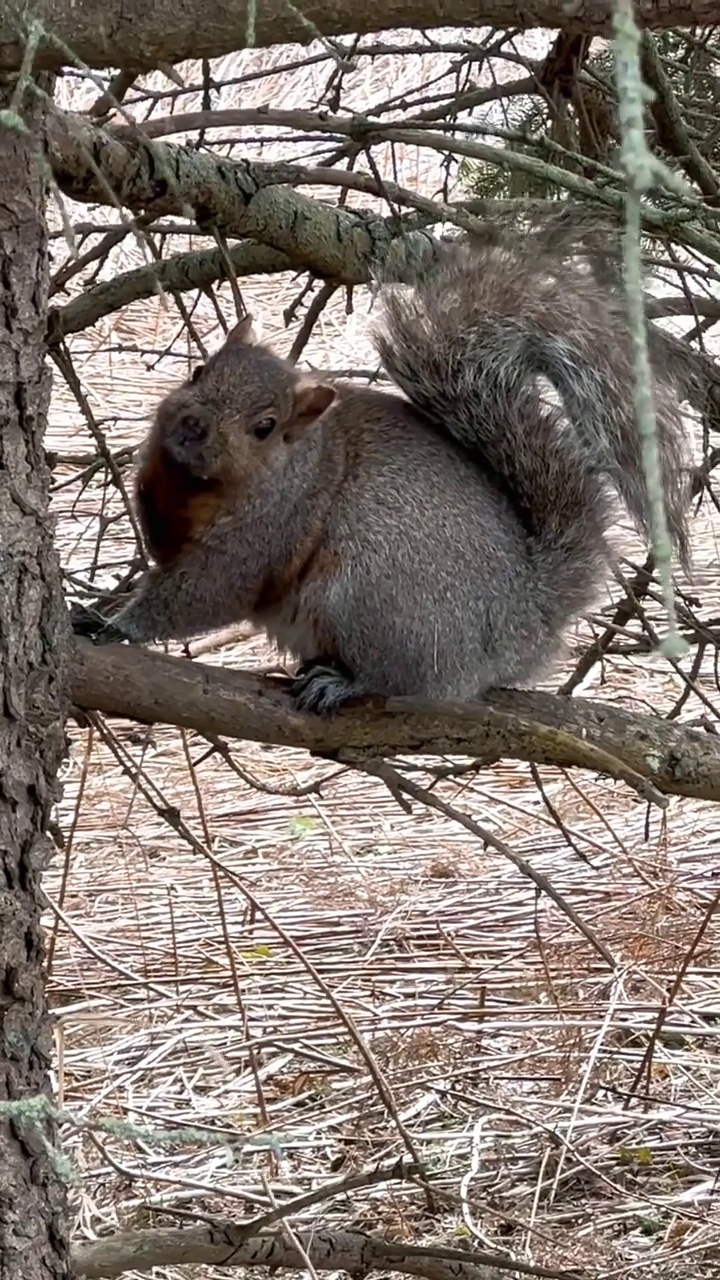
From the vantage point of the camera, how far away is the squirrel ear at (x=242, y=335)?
200 centimetres

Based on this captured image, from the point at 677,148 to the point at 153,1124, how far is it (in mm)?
1648

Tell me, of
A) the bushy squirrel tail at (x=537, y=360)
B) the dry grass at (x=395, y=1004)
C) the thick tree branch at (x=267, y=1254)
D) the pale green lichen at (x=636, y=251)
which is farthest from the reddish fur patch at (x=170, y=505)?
the pale green lichen at (x=636, y=251)

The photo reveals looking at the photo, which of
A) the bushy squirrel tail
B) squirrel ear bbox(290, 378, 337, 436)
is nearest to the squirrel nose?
squirrel ear bbox(290, 378, 337, 436)

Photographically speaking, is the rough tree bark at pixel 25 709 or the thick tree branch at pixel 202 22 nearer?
the thick tree branch at pixel 202 22

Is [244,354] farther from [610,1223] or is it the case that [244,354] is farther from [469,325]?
[610,1223]

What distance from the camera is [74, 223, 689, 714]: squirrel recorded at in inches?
73.6

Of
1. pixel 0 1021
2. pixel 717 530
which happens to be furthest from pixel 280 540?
pixel 717 530

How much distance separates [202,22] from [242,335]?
1.03 m

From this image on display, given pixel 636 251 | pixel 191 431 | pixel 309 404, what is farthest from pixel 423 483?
pixel 636 251

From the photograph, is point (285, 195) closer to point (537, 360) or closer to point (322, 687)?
point (537, 360)

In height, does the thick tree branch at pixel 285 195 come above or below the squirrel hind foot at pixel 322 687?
above

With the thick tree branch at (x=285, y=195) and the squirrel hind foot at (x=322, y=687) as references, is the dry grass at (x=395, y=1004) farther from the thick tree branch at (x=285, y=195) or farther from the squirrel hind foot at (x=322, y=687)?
the thick tree branch at (x=285, y=195)

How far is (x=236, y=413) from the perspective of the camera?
6.33ft

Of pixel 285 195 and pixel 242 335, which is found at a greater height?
pixel 285 195
